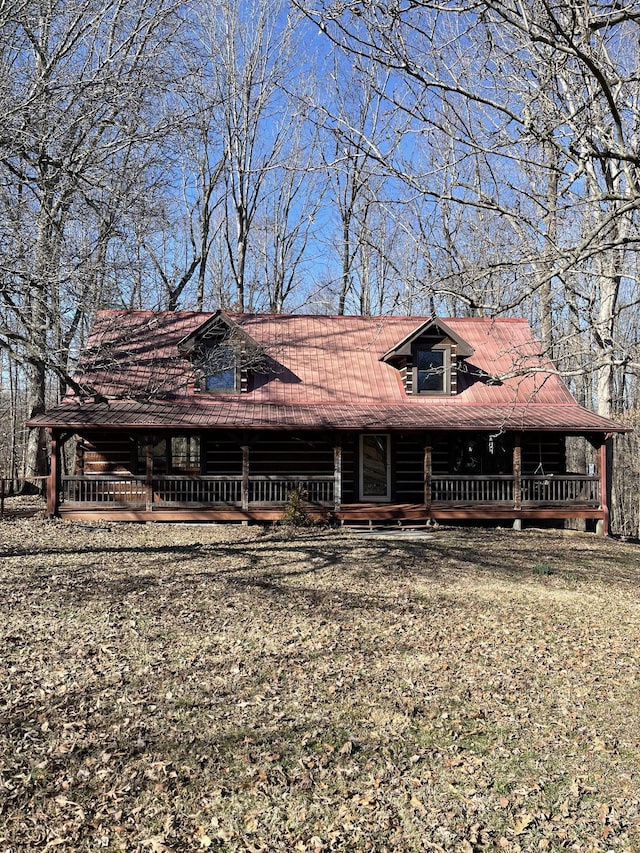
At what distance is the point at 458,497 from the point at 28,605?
1203cm

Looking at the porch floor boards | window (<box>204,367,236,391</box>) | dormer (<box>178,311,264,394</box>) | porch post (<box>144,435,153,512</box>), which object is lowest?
the porch floor boards

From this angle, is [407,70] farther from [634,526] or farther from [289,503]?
[634,526]

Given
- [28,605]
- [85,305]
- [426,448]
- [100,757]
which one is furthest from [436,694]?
[426,448]

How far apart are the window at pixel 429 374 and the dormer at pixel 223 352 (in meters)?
4.73

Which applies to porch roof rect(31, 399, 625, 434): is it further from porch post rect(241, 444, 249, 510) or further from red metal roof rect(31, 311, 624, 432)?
porch post rect(241, 444, 249, 510)

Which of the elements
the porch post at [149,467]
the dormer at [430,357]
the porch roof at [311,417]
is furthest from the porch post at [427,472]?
the porch post at [149,467]

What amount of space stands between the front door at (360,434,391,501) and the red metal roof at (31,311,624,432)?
48.7 inches

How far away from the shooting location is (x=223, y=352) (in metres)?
17.7

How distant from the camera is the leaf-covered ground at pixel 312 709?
426 centimetres

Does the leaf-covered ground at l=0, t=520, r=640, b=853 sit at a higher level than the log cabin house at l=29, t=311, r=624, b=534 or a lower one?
lower

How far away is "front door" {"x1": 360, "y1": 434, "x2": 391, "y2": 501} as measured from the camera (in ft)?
62.9

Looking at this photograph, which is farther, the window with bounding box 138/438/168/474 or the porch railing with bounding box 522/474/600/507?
the window with bounding box 138/438/168/474

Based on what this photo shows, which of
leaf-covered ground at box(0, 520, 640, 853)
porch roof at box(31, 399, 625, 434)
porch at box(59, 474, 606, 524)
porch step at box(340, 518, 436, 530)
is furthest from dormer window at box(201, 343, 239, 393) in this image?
leaf-covered ground at box(0, 520, 640, 853)

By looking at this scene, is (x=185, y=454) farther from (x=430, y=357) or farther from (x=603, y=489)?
(x=603, y=489)
